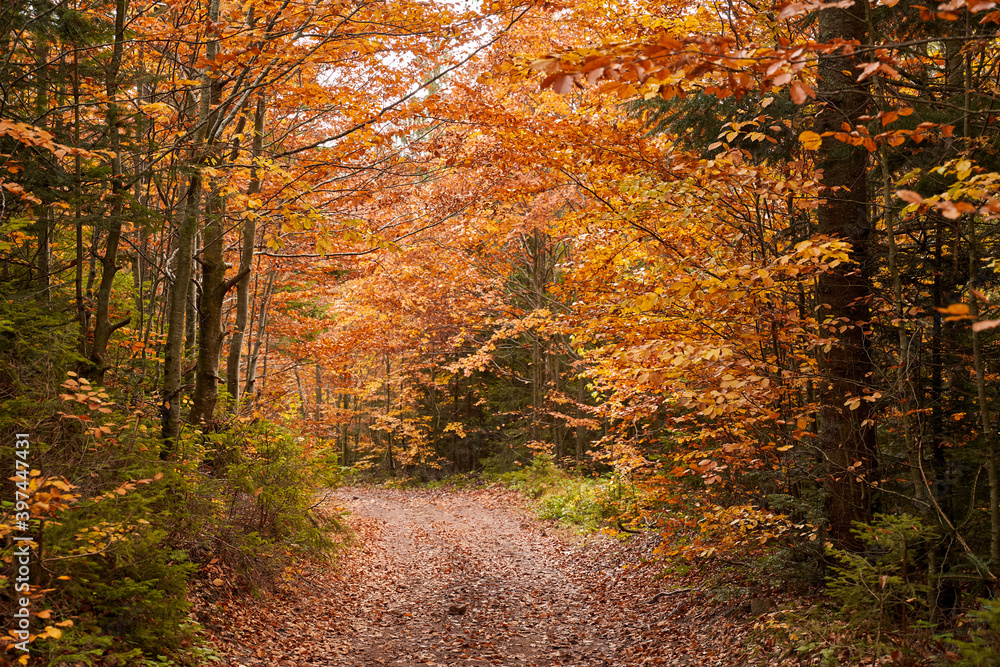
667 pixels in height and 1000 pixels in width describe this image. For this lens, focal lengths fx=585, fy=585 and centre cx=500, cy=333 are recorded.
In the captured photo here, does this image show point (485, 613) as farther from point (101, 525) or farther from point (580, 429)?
point (580, 429)

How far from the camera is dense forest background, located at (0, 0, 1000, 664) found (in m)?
4.31

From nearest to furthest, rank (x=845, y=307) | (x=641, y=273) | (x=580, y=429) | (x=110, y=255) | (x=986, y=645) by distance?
(x=986, y=645), (x=845, y=307), (x=110, y=255), (x=641, y=273), (x=580, y=429)

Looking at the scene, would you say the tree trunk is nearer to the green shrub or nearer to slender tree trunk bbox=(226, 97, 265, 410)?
slender tree trunk bbox=(226, 97, 265, 410)

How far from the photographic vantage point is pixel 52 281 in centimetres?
655

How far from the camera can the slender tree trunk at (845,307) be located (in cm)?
539

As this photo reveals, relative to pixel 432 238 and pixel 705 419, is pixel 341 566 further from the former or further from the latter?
pixel 432 238

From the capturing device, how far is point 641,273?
7.93m

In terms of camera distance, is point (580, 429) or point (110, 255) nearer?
point (110, 255)

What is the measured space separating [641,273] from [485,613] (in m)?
5.12

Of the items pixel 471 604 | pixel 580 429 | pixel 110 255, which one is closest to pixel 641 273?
pixel 471 604

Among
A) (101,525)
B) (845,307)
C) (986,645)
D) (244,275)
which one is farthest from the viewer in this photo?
(244,275)

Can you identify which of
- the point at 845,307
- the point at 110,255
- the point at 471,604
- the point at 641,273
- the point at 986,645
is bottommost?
the point at 471,604

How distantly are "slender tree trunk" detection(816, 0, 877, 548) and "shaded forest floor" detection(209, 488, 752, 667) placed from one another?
70.4 inches

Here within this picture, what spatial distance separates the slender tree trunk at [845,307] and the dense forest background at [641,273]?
0.03 meters
